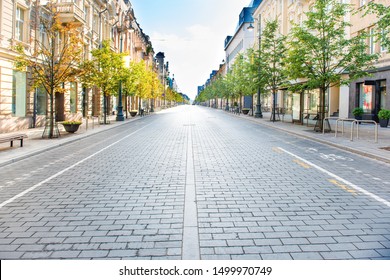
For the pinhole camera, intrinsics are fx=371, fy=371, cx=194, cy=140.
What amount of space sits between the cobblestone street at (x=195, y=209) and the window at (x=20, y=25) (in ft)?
44.9

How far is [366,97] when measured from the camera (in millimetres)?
30453

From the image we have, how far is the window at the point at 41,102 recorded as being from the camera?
24741mm

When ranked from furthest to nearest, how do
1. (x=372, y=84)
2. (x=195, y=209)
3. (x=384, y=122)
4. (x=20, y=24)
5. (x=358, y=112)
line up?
(x=358, y=112), (x=372, y=84), (x=384, y=122), (x=20, y=24), (x=195, y=209)

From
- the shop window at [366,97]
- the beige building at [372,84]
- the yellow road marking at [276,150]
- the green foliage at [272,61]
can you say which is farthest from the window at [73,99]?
the shop window at [366,97]

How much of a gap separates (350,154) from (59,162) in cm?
942

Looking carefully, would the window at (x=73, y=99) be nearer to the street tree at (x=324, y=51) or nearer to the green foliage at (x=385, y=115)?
the street tree at (x=324, y=51)

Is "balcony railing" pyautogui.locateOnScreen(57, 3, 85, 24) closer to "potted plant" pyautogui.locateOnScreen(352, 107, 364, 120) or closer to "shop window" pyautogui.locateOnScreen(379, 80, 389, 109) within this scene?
"potted plant" pyautogui.locateOnScreen(352, 107, 364, 120)

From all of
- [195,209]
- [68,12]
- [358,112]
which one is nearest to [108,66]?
[68,12]

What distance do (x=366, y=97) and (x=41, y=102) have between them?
25098 millimetres

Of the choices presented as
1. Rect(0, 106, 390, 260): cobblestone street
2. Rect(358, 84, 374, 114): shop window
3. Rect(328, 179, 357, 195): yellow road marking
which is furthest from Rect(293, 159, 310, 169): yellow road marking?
Rect(358, 84, 374, 114): shop window

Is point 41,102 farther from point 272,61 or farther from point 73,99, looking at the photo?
point 272,61

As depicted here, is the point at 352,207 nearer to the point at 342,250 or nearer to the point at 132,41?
the point at 342,250

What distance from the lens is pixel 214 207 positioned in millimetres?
5879

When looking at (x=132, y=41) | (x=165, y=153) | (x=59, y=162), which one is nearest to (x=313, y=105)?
(x=165, y=153)
